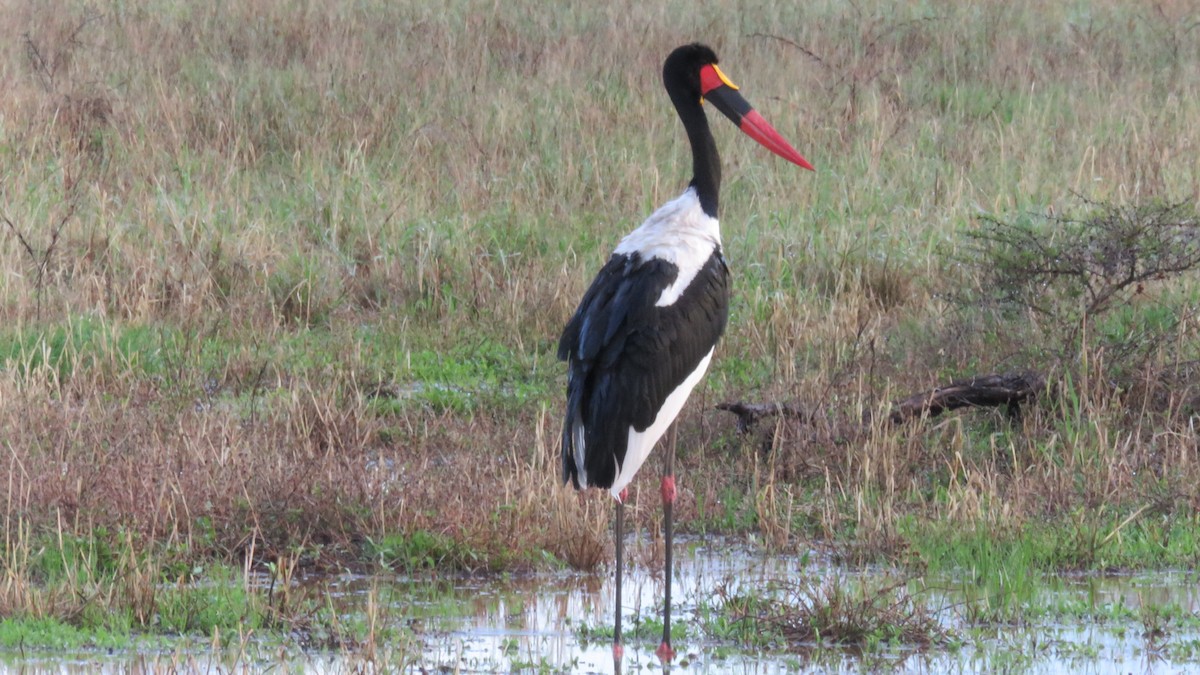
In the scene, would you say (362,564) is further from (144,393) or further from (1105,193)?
(1105,193)

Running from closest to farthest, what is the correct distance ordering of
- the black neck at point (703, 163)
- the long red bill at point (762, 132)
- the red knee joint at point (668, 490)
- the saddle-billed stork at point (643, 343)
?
the saddle-billed stork at point (643, 343), the red knee joint at point (668, 490), the black neck at point (703, 163), the long red bill at point (762, 132)

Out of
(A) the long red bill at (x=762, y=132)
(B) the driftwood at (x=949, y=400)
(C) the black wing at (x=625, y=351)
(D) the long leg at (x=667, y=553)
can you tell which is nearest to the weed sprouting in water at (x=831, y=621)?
(D) the long leg at (x=667, y=553)

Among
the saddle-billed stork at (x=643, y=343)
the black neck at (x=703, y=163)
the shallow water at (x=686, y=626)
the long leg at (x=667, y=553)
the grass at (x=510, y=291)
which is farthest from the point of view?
the black neck at (x=703, y=163)

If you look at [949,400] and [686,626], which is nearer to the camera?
[686,626]

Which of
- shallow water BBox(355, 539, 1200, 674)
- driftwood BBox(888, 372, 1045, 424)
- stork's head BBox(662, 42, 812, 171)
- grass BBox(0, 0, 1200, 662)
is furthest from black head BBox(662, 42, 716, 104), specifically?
shallow water BBox(355, 539, 1200, 674)

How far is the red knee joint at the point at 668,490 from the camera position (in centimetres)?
459

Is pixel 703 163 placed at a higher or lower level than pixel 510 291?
higher

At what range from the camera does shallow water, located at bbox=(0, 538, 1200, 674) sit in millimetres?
3838

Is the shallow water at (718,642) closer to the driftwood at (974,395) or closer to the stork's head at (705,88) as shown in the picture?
the driftwood at (974,395)

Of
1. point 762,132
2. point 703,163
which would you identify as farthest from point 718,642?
point 762,132

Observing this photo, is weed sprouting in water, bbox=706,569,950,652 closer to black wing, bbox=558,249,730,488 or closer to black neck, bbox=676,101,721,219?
black wing, bbox=558,249,730,488

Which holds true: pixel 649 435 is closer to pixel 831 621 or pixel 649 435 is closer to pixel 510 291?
pixel 831 621

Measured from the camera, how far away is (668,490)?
4.62 meters

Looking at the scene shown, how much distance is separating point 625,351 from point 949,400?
1740mm
